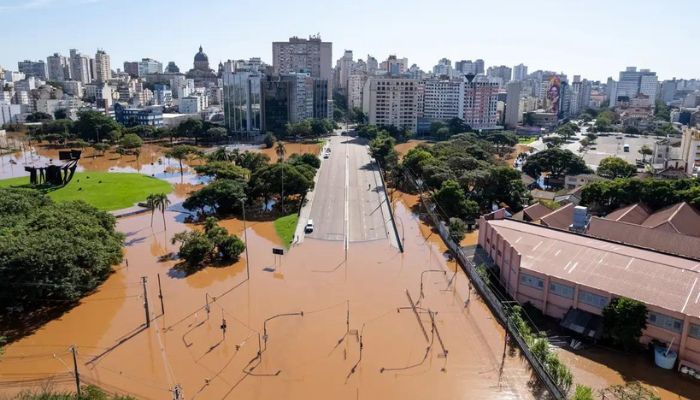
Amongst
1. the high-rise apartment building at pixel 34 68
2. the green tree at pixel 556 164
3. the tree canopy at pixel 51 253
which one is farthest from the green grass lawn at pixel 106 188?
the high-rise apartment building at pixel 34 68

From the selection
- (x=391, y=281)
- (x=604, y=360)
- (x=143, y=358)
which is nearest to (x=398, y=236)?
(x=391, y=281)

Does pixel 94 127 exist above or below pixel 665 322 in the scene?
above

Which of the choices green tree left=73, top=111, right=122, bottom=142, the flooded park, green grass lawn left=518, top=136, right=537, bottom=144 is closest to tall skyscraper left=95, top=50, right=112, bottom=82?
green tree left=73, top=111, right=122, bottom=142

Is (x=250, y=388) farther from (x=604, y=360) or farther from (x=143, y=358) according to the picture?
(x=604, y=360)

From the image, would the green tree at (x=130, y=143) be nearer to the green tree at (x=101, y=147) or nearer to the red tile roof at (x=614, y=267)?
the green tree at (x=101, y=147)

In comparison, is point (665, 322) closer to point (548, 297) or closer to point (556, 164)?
point (548, 297)

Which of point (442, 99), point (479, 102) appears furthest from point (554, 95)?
point (442, 99)
